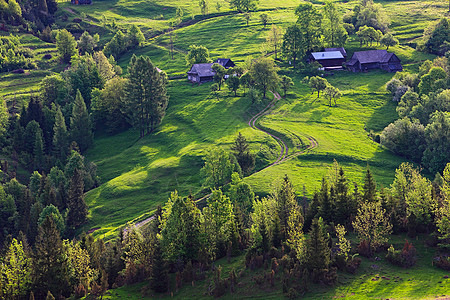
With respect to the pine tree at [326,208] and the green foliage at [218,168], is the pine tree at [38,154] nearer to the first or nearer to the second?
the green foliage at [218,168]

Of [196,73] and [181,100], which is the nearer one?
[181,100]

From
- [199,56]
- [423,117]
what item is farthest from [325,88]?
[199,56]

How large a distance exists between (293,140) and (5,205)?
80785mm

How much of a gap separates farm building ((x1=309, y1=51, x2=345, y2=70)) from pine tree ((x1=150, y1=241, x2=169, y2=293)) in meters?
136

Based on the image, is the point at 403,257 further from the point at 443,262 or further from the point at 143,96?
the point at 143,96

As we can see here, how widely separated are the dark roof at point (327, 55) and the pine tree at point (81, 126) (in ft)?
300

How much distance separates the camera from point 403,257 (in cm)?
7231

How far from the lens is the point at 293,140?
447 feet

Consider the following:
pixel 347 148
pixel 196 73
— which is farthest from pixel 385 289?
pixel 196 73

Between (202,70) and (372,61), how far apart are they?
217 ft

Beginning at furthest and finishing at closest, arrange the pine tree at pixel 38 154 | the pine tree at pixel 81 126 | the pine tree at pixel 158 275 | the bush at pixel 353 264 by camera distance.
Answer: the pine tree at pixel 81 126 → the pine tree at pixel 38 154 → the pine tree at pixel 158 275 → the bush at pixel 353 264

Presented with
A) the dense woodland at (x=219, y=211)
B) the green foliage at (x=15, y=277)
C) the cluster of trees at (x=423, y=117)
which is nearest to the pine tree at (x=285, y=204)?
the dense woodland at (x=219, y=211)

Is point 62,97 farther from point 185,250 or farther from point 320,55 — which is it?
point 185,250

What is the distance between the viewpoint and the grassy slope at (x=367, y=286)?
64.3m
